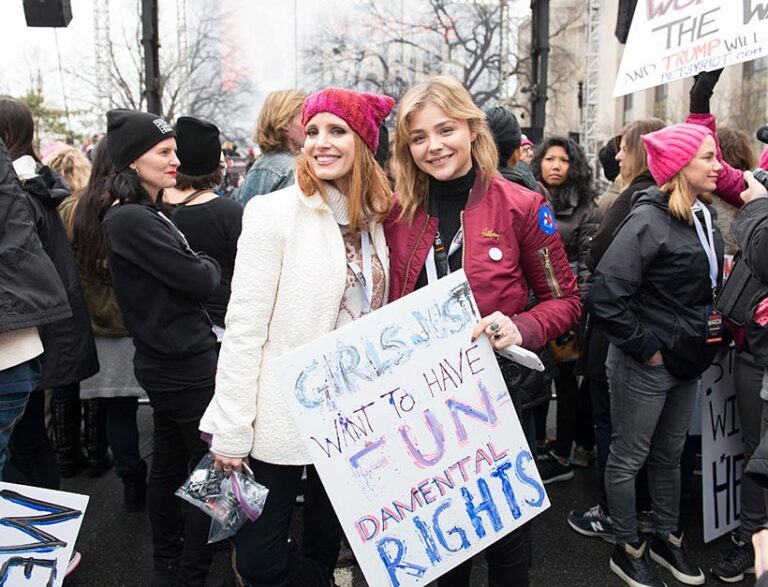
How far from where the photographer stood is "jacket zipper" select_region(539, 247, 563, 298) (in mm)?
2238

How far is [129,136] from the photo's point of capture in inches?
108

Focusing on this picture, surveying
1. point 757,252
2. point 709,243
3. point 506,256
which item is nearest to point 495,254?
point 506,256

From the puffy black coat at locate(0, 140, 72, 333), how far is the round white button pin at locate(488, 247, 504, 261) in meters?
1.45

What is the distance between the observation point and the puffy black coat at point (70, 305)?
288 cm

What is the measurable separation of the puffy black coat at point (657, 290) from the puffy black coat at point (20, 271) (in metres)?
2.04

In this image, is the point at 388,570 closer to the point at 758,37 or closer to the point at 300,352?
the point at 300,352

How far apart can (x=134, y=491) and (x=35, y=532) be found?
134cm

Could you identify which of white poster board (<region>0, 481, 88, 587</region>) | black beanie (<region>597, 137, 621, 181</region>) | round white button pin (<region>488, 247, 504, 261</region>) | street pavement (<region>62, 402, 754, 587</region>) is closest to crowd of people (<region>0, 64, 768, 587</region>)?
round white button pin (<region>488, 247, 504, 261</region>)

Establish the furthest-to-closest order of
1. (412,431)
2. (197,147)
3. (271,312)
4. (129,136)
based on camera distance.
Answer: (197,147) < (129,136) < (271,312) < (412,431)

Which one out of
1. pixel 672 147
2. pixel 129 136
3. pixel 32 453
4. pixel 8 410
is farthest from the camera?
pixel 32 453

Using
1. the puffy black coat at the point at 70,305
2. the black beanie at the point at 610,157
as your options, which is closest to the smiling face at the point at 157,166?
the puffy black coat at the point at 70,305

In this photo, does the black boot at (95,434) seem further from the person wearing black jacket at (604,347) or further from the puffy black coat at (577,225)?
the puffy black coat at (577,225)

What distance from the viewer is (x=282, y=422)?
81.4 inches

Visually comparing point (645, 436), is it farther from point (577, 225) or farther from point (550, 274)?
point (577, 225)
